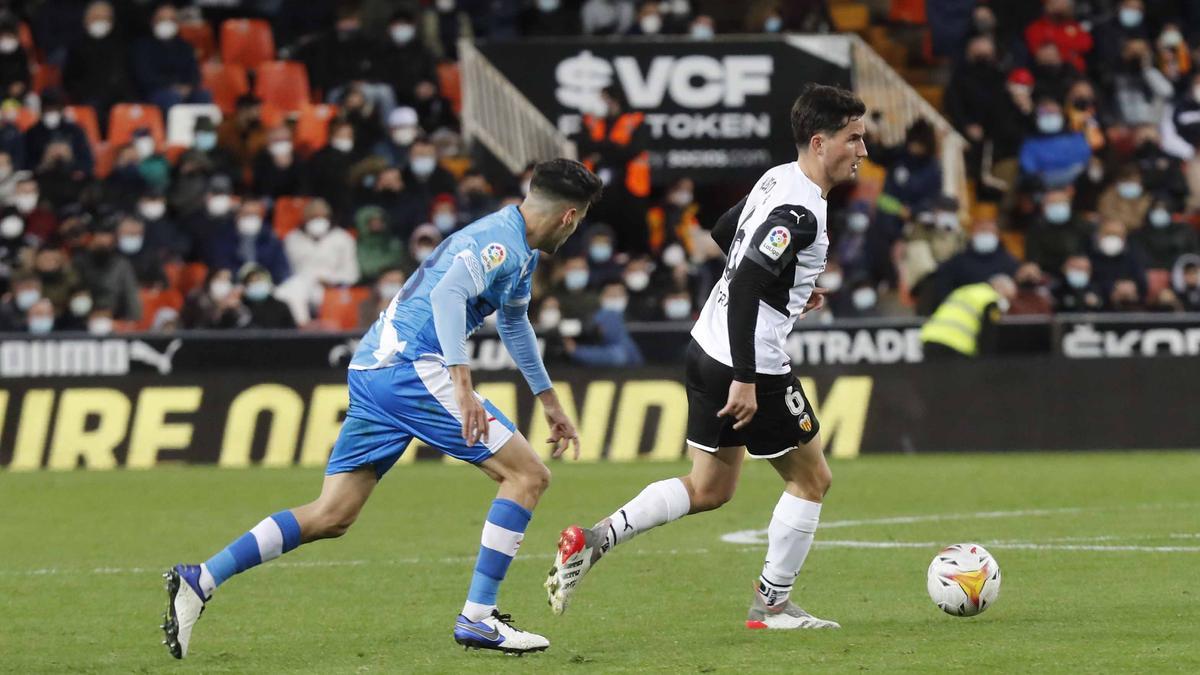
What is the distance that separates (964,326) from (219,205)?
7.86m

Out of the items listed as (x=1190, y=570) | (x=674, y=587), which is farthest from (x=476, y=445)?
(x=1190, y=570)

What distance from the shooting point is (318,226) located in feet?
69.7

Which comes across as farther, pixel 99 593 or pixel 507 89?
pixel 507 89

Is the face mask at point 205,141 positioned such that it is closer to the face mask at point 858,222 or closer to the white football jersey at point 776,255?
the face mask at point 858,222

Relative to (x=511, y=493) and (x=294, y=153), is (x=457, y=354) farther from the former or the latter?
(x=294, y=153)

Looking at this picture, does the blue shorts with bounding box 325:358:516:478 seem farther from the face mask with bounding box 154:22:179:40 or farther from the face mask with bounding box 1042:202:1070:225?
the face mask with bounding box 154:22:179:40

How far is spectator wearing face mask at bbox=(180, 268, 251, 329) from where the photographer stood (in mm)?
20031

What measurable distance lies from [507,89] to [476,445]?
15.1 m

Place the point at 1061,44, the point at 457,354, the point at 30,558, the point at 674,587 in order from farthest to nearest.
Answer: the point at 1061,44 → the point at 30,558 → the point at 674,587 → the point at 457,354

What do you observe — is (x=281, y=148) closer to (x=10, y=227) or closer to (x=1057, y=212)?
(x=10, y=227)

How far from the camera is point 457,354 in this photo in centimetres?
771

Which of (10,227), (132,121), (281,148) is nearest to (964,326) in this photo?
(281,148)

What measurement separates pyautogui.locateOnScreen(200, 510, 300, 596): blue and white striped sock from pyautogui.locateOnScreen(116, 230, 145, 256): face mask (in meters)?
13.7

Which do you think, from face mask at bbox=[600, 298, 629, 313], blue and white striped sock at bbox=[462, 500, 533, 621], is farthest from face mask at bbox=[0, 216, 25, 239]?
blue and white striped sock at bbox=[462, 500, 533, 621]
